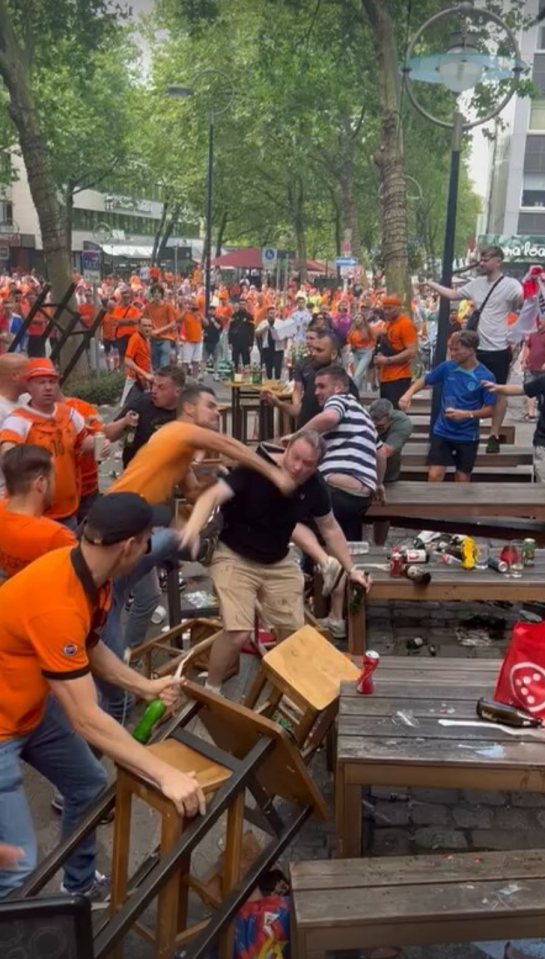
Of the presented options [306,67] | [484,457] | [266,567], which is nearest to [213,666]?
[266,567]

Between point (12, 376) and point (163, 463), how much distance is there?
→ 4.36ft

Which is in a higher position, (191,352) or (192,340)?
(192,340)

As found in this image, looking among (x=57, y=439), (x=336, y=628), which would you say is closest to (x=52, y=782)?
(x=57, y=439)

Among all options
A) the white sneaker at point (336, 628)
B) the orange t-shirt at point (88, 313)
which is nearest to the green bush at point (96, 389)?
the orange t-shirt at point (88, 313)

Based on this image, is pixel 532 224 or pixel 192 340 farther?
pixel 532 224

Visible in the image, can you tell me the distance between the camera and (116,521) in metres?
2.55

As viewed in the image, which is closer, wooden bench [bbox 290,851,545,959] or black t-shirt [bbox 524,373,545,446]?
wooden bench [bbox 290,851,545,959]

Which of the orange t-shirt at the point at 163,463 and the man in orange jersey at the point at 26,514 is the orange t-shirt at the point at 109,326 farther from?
the man in orange jersey at the point at 26,514

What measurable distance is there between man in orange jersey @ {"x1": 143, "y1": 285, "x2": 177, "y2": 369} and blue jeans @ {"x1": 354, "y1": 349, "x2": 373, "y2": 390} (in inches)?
122

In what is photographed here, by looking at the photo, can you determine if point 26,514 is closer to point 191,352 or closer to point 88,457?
point 88,457

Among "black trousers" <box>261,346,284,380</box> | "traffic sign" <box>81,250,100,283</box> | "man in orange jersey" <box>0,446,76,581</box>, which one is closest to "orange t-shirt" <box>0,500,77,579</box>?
"man in orange jersey" <box>0,446,76,581</box>

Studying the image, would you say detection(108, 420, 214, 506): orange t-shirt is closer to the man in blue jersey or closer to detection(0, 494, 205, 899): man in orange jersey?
detection(0, 494, 205, 899): man in orange jersey

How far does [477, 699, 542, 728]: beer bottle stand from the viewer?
10.9 feet

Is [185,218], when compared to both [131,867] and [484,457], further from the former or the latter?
[131,867]
